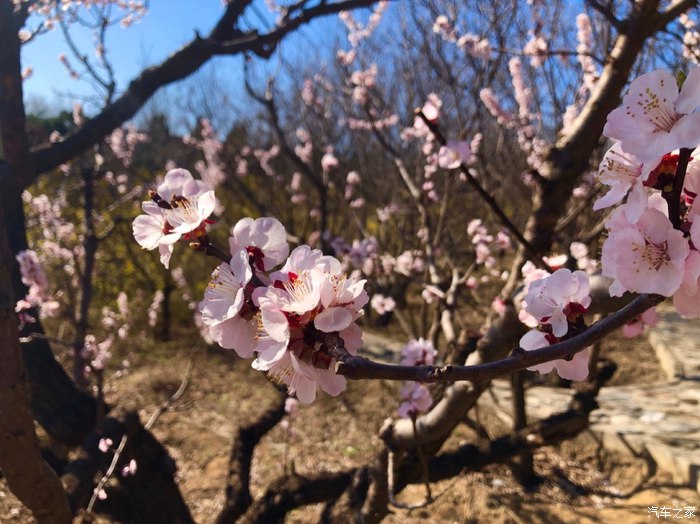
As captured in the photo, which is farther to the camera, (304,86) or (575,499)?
(304,86)

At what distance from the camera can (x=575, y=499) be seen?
10.1ft

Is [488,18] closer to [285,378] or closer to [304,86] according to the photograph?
[304,86]

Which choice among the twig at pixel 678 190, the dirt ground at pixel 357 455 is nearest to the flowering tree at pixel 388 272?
the twig at pixel 678 190

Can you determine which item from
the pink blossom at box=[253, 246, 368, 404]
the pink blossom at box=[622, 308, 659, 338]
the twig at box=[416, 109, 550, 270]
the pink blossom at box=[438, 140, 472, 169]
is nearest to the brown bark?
the pink blossom at box=[253, 246, 368, 404]

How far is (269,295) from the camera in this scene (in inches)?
26.3

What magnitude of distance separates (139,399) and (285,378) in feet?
16.6

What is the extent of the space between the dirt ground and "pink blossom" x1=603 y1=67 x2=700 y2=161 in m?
1.59

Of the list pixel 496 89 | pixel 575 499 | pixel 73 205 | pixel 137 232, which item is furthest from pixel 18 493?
pixel 73 205

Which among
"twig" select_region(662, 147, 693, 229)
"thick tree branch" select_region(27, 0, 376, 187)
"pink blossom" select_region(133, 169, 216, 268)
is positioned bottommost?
"twig" select_region(662, 147, 693, 229)

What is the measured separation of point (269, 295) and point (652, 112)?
1.67 feet

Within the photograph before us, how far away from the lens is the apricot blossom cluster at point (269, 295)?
2.12 ft

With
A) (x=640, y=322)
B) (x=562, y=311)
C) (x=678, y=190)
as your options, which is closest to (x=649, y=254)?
(x=678, y=190)

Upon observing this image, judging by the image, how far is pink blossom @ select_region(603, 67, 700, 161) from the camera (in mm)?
505

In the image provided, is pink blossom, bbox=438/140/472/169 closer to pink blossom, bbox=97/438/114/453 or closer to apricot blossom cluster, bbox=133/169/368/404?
apricot blossom cluster, bbox=133/169/368/404
